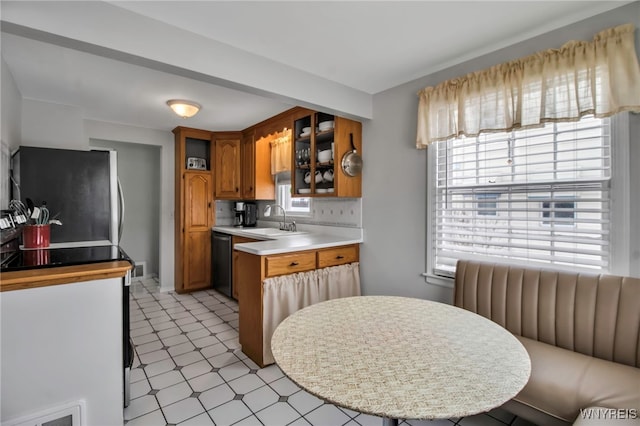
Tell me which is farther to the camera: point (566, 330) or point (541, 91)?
point (541, 91)

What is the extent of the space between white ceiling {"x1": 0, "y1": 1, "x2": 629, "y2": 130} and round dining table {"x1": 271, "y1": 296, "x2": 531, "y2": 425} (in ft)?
5.37

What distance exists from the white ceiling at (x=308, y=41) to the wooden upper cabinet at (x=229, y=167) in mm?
1401

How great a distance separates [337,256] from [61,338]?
1.98 metres

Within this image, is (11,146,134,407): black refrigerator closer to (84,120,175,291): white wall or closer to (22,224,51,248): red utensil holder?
(22,224,51,248): red utensil holder

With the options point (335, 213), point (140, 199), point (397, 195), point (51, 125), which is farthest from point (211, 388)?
point (140, 199)

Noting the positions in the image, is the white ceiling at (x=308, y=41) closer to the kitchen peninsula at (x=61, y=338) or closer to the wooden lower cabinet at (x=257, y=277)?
the kitchen peninsula at (x=61, y=338)

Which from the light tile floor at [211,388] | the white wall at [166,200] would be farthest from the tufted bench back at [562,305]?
the white wall at [166,200]

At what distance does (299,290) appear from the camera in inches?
97.1

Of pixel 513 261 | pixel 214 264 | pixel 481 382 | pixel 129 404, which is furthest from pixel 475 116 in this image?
pixel 214 264

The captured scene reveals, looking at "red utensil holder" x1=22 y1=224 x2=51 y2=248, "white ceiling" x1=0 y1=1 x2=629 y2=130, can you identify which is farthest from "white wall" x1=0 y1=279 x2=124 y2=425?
"white ceiling" x1=0 y1=1 x2=629 y2=130

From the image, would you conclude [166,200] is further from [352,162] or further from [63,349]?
[63,349]

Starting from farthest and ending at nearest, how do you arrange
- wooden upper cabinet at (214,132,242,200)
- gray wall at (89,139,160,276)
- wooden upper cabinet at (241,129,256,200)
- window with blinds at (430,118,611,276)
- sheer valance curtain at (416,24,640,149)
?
gray wall at (89,139,160,276)
wooden upper cabinet at (214,132,242,200)
wooden upper cabinet at (241,129,256,200)
window with blinds at (430,118,611,276)
sheer valance curtain at (416,24,640,149)

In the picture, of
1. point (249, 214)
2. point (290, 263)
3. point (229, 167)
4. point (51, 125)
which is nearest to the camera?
point (290, 263)

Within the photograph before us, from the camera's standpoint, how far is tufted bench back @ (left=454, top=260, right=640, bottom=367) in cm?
149
